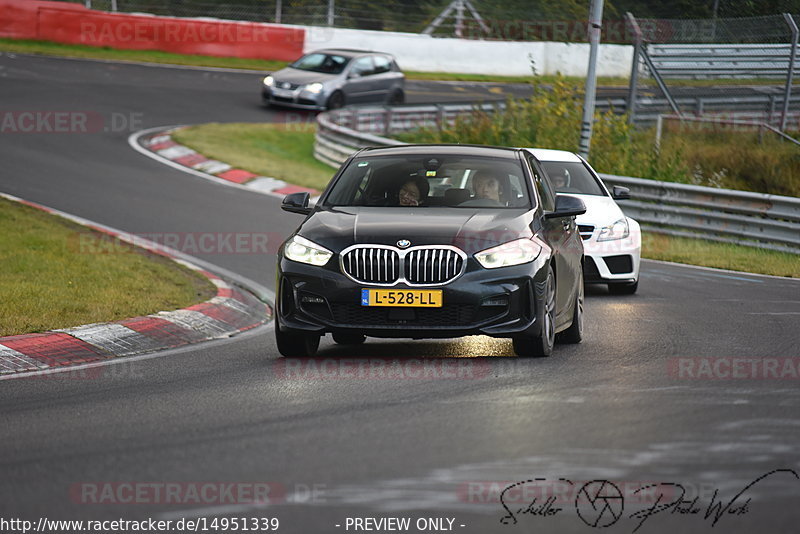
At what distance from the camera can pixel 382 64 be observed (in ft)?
117

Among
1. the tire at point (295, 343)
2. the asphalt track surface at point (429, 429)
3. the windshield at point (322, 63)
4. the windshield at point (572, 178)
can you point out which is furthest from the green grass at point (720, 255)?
the windshield at point (322, 63)

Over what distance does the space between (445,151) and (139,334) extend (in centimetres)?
279

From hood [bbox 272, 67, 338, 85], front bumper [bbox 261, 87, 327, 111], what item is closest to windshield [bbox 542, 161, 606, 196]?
front bumper [bbox 261, 87, 327, 111]

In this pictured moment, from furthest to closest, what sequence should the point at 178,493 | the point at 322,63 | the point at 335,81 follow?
the point at 322,63
the point at 335,81
the point at 178,493

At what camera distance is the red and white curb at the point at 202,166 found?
23.2m

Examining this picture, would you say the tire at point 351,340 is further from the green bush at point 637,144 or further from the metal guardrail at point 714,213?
the green bush at point 637,144

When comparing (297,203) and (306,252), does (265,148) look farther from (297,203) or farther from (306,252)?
(306,252)

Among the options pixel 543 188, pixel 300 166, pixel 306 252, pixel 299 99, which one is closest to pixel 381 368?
pixel 306 252

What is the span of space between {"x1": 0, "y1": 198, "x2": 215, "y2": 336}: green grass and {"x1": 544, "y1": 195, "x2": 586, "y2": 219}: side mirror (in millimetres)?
3577

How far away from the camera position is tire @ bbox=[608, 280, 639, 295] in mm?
14418

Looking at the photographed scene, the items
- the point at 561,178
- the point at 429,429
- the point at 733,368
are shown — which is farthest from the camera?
the point at 561,178

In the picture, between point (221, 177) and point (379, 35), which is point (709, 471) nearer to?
point (221, 177)

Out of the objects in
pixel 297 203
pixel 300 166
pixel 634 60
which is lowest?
pixel 300 166
